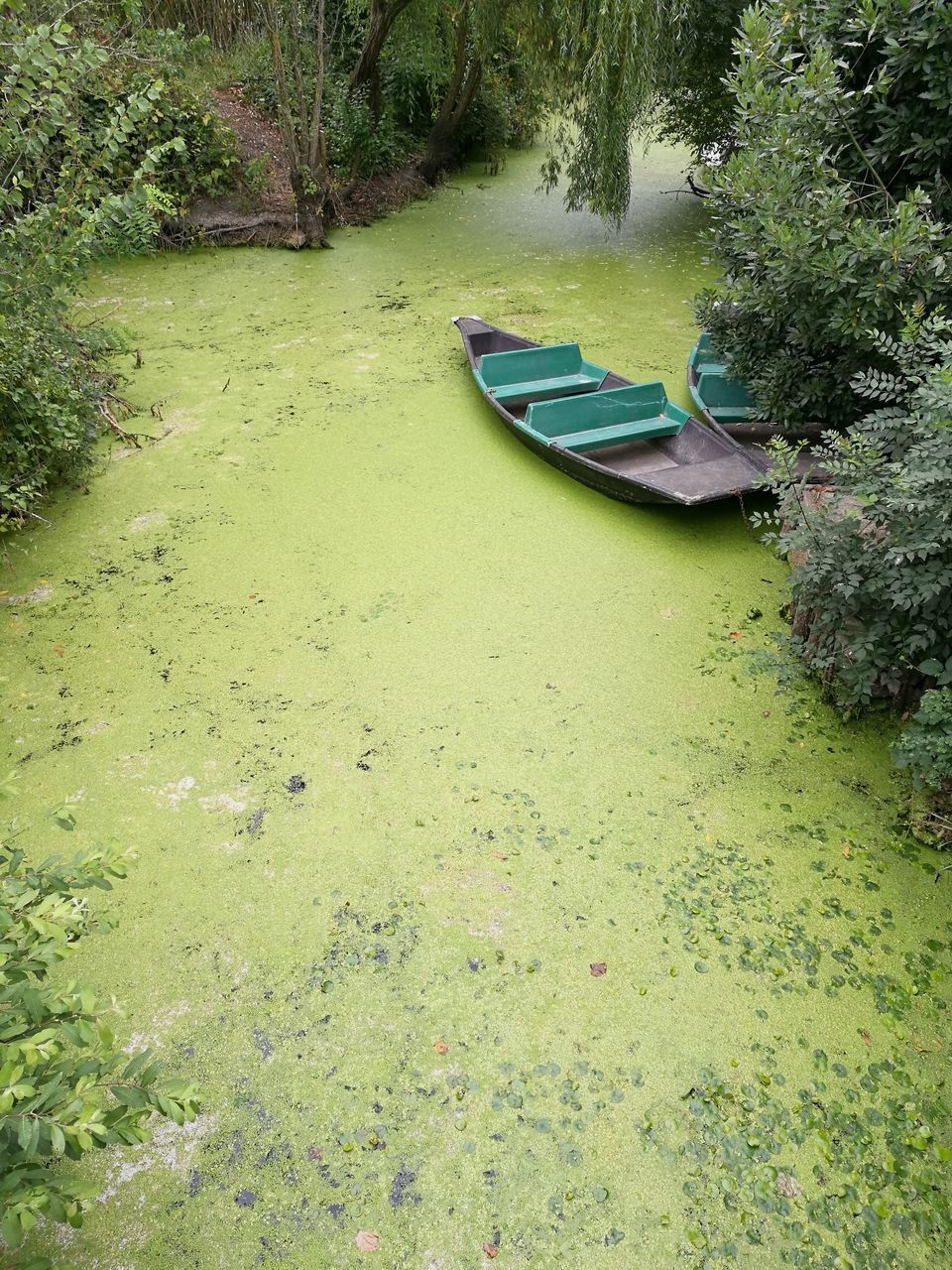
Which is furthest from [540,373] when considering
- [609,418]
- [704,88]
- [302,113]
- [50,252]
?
[302,113]

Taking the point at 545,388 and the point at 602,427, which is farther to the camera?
the point at 545,388

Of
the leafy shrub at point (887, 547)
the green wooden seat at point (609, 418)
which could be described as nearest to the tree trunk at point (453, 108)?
the green wooden seat at point (609, 418)

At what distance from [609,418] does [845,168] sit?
1.39 meters

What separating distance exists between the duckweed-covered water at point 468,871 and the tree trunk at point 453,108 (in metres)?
4.66

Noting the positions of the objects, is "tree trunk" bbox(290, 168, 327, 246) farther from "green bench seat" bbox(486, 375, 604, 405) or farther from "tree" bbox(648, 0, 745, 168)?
"green bench seat" bbox(486, 375, 604, 405)

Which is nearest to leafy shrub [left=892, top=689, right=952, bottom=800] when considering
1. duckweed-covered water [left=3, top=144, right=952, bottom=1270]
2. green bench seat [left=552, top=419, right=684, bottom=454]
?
duckweed-covered water [left=3, top=144, right=952, bottom=1270]

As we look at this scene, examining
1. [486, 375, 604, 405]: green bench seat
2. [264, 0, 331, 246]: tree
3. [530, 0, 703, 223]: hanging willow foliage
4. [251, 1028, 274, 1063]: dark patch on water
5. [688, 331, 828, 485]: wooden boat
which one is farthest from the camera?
[264, 0, 331, 246]: tree

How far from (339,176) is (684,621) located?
604 centimetres

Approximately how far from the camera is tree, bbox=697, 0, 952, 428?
8.63 ft

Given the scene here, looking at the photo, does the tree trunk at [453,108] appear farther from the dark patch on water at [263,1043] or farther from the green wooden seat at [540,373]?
the dark patch on water at [263,1043]

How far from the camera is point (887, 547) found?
93.3 inches

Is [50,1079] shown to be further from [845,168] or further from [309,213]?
[309,213]

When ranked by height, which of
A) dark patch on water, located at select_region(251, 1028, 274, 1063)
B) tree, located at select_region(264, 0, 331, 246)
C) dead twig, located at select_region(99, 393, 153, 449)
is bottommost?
dark patch on water, located at select_region(251, 1028, 274, 1063)

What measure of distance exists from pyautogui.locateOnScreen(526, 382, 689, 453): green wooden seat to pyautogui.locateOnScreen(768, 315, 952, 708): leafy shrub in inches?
50.1
